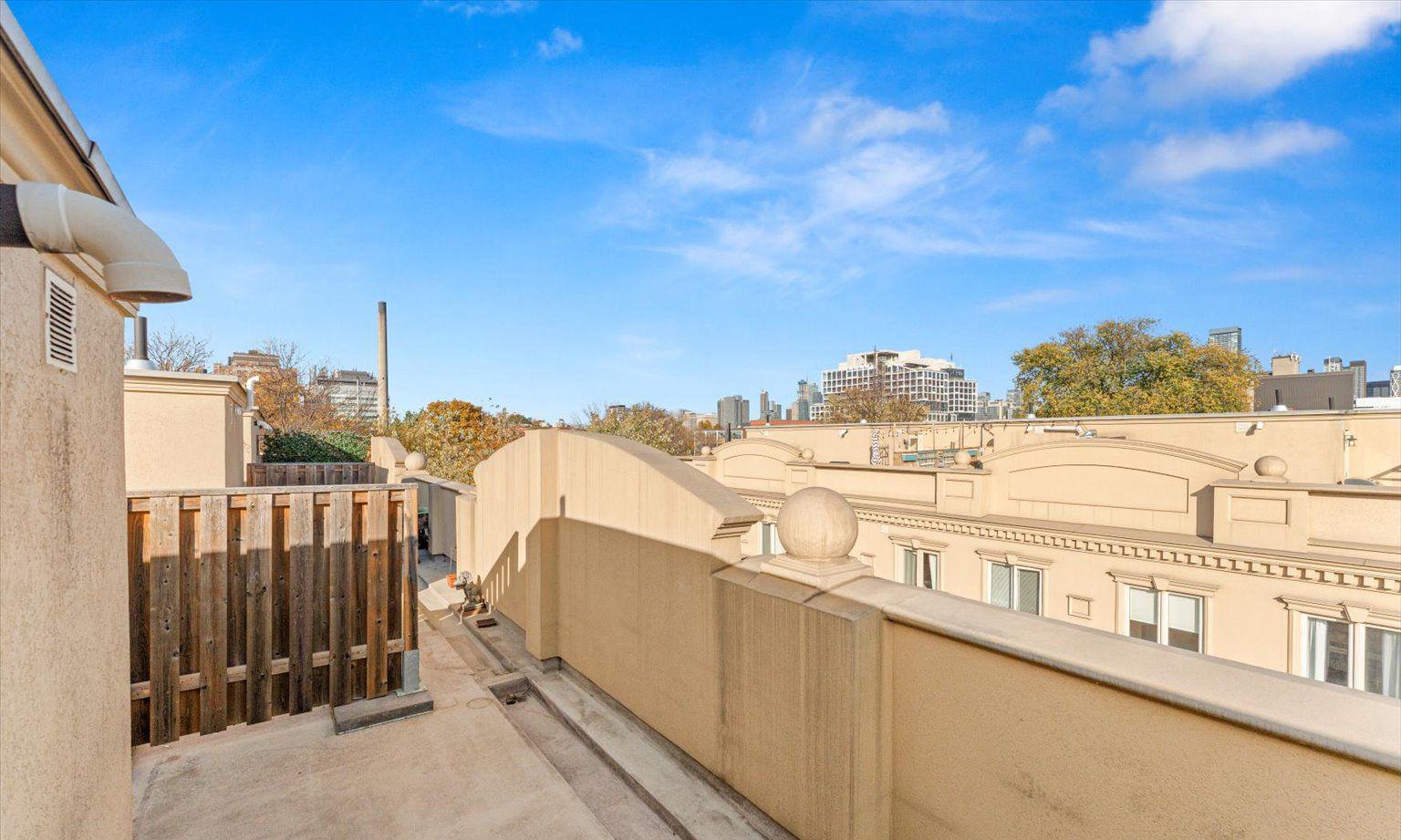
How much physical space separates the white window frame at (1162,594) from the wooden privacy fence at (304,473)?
14.9 m

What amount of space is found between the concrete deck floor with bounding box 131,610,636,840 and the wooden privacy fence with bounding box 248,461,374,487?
7.88 metres

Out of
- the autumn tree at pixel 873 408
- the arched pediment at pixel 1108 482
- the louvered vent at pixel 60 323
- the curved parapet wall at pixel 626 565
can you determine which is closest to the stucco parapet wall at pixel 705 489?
the curved parapet wall at pixel 626 565

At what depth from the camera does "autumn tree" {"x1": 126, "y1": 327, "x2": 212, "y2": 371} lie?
26.6m

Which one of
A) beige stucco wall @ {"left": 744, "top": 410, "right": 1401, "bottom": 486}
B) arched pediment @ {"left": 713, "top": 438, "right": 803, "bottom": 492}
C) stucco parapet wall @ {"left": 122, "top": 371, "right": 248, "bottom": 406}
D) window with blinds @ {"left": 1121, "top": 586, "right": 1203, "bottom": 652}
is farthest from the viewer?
arched pediment @ {"left": 713, "top": 438, "right": 803, "bottom": 492}

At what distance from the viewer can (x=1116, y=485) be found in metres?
11.5

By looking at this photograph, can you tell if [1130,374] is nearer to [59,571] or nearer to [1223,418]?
[1223,418]

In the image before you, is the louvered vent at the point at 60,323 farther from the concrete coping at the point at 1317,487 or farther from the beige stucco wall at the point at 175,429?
the concrete coping at the point at 1317,487

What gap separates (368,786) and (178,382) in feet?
21.8

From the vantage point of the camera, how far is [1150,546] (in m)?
10.0

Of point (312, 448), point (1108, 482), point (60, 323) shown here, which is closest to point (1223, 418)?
point (1108, 482)

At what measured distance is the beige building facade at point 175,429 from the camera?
786 cm

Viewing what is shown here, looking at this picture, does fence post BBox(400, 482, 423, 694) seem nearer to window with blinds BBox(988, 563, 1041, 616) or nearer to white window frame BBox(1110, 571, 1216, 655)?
white window frame BBox(1110, 571, 1216, 655)

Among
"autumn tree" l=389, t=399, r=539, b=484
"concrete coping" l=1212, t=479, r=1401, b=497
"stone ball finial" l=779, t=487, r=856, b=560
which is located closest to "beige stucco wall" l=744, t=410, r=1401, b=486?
"concrete coping" l=1212, t=479, r=1401, b=497

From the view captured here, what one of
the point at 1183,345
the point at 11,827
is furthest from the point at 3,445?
the point at 1183,345
